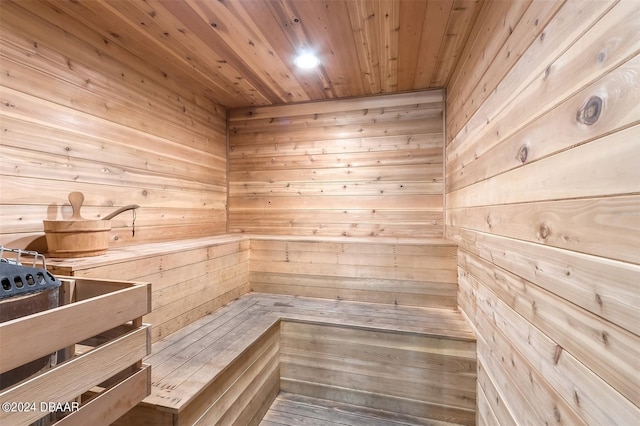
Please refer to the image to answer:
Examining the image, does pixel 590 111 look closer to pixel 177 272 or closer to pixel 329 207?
pixel 177 272

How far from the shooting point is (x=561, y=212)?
783mm

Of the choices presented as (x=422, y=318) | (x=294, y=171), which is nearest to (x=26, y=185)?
(x=294, y=171)

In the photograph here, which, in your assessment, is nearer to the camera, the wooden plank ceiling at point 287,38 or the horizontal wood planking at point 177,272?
the horizontal wood planking at point 177,272

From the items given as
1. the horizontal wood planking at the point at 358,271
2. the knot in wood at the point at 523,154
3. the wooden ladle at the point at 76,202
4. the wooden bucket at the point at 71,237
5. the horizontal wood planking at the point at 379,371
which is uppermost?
the knot in wood at the point at 523,154

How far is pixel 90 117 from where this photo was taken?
166cm

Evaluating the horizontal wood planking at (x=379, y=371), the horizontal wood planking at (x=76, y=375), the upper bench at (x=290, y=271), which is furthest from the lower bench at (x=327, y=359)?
the horizontal wood planking at (x=76, y=375)

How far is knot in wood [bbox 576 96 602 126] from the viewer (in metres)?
0.64

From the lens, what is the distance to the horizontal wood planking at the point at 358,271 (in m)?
2.22

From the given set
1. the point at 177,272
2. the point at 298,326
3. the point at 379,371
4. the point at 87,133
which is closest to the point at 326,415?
the point at 379,371

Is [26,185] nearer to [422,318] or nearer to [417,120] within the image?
[422,318]

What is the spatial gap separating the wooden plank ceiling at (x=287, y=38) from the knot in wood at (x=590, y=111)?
117cm

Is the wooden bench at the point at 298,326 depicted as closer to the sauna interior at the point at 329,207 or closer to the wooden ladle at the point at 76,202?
the sauna interior at the point at 329,207

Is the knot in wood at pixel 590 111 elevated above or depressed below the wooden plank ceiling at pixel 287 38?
below

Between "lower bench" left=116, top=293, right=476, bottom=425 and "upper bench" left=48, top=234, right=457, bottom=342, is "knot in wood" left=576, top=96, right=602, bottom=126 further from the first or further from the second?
"upper bench" left=48, top=234, right=457, bottom=342
